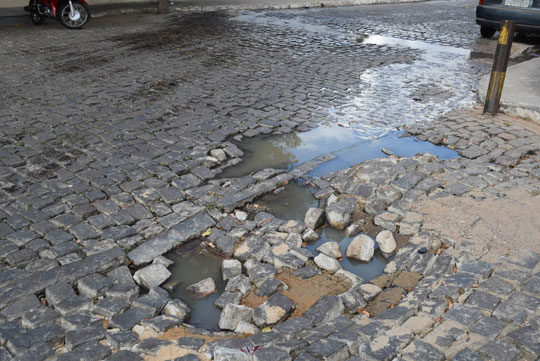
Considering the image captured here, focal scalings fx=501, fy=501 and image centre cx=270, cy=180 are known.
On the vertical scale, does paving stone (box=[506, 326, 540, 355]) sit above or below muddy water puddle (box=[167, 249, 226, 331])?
above

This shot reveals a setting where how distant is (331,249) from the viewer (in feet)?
13.1

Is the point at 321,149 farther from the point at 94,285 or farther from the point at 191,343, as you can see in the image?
the point at 191,343

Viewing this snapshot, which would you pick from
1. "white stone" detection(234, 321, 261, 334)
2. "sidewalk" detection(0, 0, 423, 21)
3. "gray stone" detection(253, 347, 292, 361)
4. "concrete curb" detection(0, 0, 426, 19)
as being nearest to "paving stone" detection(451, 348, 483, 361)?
"gray stone" detection(253, 347, 292, 361)

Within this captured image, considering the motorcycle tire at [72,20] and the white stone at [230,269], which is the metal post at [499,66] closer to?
the white stone at [230,269]

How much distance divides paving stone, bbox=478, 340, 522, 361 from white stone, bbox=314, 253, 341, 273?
1234mm

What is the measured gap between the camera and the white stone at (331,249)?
13.0ft

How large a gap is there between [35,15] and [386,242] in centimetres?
1243

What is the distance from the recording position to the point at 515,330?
2.91 meters

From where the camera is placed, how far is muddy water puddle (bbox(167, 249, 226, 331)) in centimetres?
340

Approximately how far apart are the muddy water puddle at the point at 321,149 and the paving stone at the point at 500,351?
279cm

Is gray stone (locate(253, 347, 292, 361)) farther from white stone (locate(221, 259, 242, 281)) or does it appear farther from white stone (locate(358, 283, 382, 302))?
white stone (locate(221, 259, 242, 281))

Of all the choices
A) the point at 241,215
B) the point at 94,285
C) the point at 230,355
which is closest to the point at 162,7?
the point at 241,215

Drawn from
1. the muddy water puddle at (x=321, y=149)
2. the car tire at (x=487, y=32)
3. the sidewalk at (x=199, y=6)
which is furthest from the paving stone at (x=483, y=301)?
the sidewalk at (x=199, y=6)

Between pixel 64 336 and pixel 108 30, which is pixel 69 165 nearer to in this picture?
pixel 64 336
